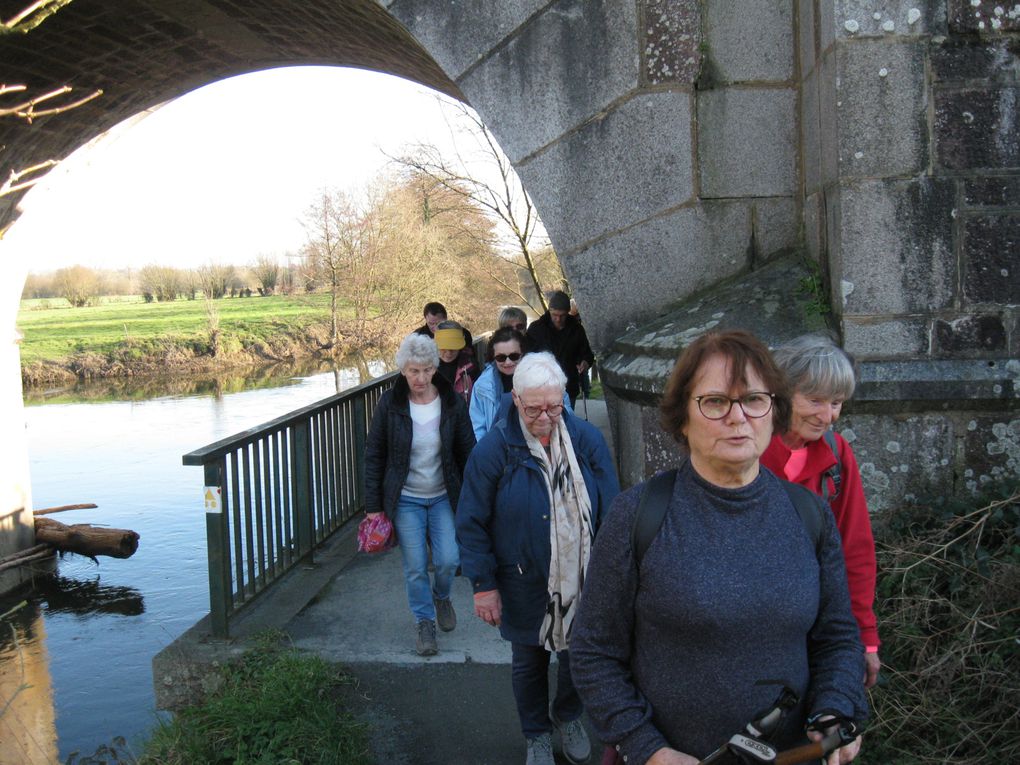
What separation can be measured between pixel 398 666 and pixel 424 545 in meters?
0.61

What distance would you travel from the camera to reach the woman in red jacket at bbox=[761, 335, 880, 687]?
100 inches

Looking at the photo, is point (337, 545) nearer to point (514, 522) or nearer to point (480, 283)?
point (514, 522)

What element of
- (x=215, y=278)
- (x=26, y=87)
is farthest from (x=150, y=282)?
(x=26, y=87)

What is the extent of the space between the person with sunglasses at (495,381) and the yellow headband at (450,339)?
1039 mm

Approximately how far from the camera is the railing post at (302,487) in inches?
224

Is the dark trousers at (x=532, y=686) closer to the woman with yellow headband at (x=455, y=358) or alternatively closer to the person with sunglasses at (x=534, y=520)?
the person with sunglasses at (x=534, y=520)

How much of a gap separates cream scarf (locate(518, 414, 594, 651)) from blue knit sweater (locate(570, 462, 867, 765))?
1177 millimetres

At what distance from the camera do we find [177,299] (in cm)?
5200

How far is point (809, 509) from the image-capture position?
81.1 inches

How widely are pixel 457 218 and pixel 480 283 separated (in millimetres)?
7004

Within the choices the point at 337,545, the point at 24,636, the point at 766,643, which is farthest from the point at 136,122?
the point at 766,643

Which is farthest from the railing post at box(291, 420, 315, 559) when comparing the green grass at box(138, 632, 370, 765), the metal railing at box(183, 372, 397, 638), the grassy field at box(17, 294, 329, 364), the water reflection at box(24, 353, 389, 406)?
the grassy field at box(17, 294, 329, 364)

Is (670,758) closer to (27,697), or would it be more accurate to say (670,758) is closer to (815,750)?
(815,750)

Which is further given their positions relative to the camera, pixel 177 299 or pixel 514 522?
pixel 177 299
